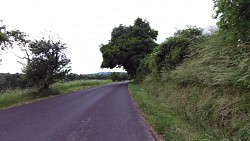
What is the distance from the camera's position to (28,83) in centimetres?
2453

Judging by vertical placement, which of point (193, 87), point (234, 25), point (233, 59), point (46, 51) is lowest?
point (193, 87)

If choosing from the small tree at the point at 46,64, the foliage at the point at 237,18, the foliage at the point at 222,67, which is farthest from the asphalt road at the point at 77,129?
the small tree at the point at 46,64

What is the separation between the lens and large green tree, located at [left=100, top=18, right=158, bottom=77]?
135ft

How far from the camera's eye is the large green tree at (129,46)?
135 feet

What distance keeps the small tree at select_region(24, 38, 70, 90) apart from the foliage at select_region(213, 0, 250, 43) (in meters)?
19.2

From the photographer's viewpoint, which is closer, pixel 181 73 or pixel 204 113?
pixel 204 113

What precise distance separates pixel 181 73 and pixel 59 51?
56.5ft

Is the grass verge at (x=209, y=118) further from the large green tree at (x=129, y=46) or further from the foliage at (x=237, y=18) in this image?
the large green tree at (x=129, y=46)

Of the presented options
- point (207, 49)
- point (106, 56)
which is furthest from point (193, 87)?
point (106, 56)

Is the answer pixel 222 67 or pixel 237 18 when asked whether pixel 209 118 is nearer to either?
pixel 222 67

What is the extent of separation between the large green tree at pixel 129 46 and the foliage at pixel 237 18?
31.8m

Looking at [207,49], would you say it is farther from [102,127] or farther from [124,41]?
[124,41]

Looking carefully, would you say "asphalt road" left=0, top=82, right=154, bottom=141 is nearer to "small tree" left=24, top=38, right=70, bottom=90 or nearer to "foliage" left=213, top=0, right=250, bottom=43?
"foliage" left=213, top=0, right=250, bottom=43

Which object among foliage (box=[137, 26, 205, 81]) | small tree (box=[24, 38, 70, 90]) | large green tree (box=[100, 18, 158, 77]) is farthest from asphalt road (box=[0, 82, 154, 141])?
large green tree (box=[100, 18, 158, 77])
